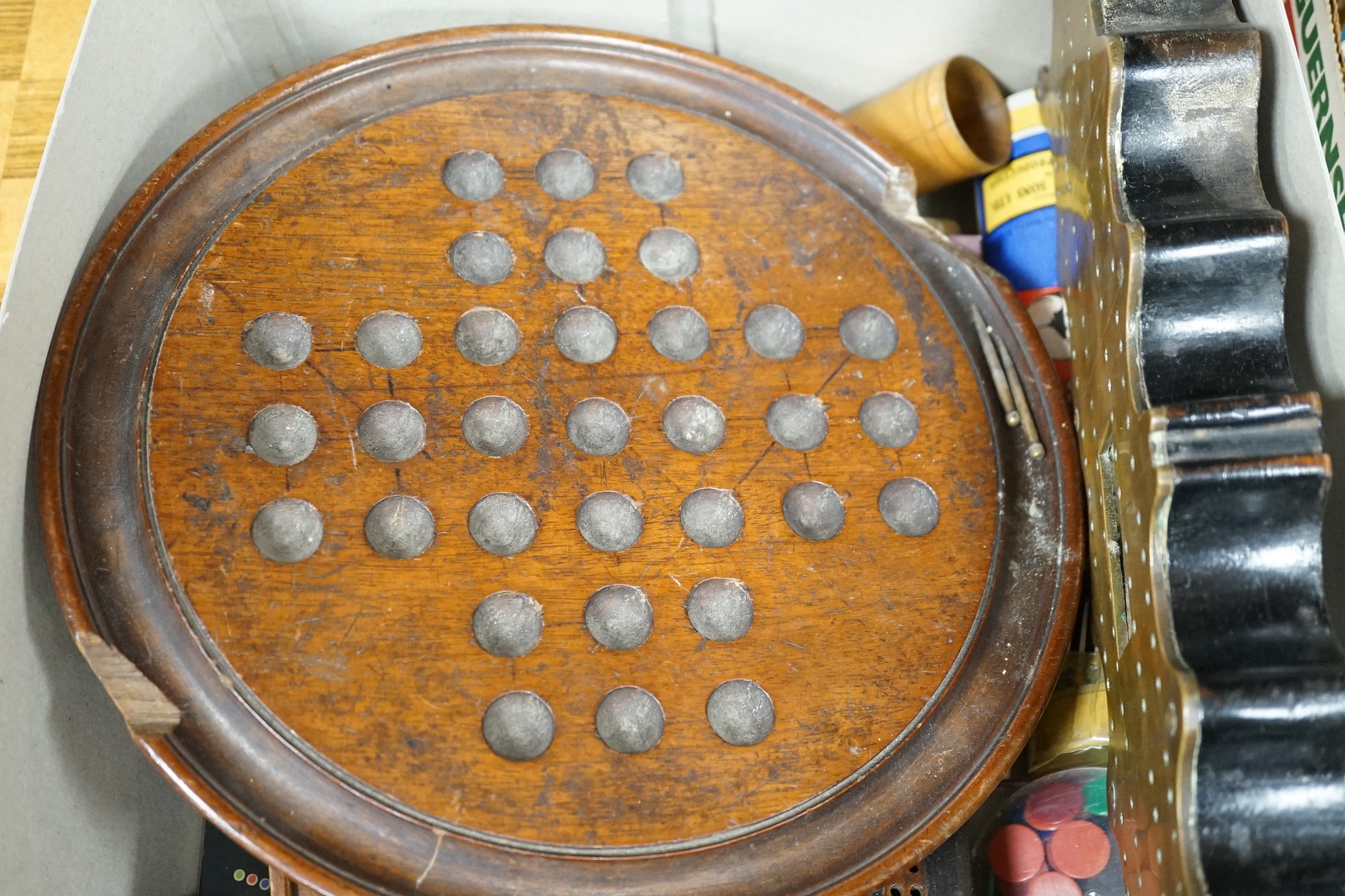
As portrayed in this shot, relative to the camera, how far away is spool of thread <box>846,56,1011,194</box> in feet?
4.33

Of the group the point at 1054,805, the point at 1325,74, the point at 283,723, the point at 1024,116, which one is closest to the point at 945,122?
the point at 1024,116

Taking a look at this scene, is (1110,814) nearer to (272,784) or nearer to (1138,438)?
(1138,438)

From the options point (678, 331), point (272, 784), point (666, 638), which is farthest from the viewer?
point (678, 331)

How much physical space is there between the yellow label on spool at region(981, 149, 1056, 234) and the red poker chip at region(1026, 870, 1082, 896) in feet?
2.46

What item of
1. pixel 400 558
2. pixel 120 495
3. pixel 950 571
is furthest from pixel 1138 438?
pixel 120 495

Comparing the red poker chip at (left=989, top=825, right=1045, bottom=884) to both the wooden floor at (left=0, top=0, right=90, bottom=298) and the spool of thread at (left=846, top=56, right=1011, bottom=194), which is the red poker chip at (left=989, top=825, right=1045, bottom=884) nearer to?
the spool of thread at (left=846, top=56, right=1011, bottom=194)

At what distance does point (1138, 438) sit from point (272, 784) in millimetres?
737

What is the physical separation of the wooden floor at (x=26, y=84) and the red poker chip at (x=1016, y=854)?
1.10 meters

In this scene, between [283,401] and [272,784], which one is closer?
[272,784]

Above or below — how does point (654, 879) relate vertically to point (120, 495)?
below

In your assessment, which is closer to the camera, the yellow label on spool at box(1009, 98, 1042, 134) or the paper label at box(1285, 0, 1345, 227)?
the paper label at box(1285, 0, 1345, 227)

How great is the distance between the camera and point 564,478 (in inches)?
38.0

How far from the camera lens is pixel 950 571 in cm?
100

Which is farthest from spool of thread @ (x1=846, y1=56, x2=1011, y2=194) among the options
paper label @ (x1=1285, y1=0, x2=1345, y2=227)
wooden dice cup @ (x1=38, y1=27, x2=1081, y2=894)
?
paper label @ (x1=1285, y1=0, x2=1345, y2=227)
